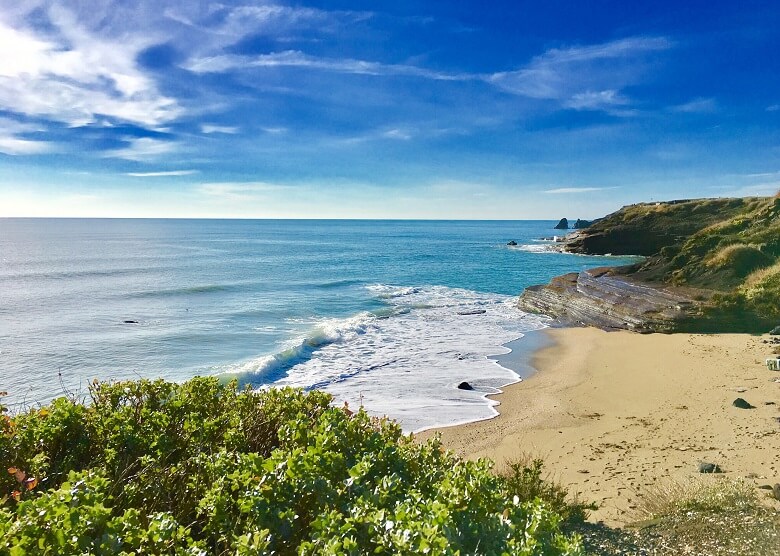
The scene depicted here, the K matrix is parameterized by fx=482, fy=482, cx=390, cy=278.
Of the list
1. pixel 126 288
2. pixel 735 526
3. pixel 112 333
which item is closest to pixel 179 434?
pixel 735 526

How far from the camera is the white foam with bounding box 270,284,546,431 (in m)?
15.8

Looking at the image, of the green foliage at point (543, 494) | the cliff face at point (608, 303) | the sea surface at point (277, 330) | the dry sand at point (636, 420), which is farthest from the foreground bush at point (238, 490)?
the cliff face at point (608, 303)

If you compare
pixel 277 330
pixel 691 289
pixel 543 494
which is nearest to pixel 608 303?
pixel 691 289

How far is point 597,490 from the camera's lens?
29.6 feet

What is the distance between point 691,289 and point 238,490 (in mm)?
29236

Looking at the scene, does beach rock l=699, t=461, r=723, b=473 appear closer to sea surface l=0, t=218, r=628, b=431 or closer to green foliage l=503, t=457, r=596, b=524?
green foliage l=503, t=457, r=596, b=524

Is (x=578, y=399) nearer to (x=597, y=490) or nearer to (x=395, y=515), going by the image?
(x=597, y=490)

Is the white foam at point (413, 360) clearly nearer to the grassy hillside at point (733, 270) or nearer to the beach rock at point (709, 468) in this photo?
the beach rock at point (709, 468)

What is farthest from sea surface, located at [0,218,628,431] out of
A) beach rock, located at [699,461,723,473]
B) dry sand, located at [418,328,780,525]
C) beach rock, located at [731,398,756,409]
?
beach rock, located at [731,398,756,409]

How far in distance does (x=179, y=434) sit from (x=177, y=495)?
1.37 metres

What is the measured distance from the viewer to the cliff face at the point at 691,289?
77.9ft

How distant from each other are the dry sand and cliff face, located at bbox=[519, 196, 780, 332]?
2.41 m

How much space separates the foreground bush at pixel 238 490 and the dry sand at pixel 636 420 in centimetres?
490

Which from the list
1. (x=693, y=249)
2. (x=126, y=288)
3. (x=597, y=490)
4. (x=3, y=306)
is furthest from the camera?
(x=126, y=288)
